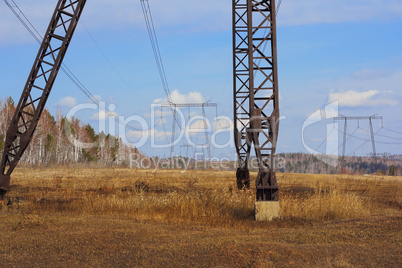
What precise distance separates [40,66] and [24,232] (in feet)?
30.4

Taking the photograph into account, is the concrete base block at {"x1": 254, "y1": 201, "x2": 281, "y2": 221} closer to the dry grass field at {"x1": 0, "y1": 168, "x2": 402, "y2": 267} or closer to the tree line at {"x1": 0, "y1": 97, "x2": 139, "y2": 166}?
the dry grass field at {"x1": 0, "y1": 168, "x2": 402, "y2": 267}

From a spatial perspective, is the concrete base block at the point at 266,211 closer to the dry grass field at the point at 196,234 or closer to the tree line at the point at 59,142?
the dry grass field at the point at 196,234

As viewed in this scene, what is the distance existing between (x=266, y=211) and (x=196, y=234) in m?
3.17

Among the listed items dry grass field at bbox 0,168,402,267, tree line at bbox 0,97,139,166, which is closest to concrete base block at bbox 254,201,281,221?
dry grass field at bbox 0,168,402,267

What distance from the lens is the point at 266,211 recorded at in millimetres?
12328

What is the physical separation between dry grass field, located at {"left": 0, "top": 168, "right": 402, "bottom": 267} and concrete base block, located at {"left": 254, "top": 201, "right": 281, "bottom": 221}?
348 mm

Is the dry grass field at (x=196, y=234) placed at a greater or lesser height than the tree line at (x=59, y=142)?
lesser

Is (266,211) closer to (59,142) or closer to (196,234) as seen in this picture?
(196,234)

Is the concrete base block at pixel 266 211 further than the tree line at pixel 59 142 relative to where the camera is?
No

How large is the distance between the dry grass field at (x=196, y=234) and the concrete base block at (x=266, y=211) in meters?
0.35

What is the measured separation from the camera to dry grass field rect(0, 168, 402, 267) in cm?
759

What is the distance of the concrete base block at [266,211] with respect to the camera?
1227 centimetres

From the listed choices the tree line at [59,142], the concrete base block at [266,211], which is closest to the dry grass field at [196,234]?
the concrete base block at [266,211]

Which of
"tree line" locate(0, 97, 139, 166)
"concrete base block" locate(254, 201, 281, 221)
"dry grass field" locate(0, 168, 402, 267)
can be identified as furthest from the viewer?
"tree line" locate(0, 97, 139, 166)
